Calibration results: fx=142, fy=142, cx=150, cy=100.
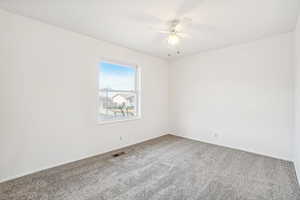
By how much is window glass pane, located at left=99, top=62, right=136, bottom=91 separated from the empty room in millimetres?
26

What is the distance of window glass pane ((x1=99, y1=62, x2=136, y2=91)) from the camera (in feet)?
10.8

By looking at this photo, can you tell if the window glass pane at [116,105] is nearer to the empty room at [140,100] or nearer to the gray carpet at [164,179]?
the empty room at [140,100]

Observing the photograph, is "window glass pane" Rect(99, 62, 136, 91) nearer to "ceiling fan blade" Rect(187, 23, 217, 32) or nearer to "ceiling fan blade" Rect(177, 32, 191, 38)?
"ceiling fan blade" Rect(177, 32, 191, 38)

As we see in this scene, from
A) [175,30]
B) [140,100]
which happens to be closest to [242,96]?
[175,30]

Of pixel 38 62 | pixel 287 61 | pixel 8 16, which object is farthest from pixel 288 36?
pixel 8 16

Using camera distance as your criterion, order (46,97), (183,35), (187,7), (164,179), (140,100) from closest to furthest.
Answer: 1. (187,7)
2. (164,179)
3. (46,97)
4. (183,35)
5. (140,100)

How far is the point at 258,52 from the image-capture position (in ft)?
10.0

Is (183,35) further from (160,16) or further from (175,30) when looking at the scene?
(160,16)

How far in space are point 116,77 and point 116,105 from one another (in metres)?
0.70

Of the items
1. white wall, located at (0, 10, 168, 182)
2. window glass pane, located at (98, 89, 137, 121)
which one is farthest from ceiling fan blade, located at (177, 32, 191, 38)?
window glass pane, located at (98, 89, 137, 121)

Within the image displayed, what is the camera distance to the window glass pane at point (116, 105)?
10.7 feet

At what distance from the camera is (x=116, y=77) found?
355cm

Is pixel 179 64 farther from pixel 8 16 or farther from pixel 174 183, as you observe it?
pixel 8 16

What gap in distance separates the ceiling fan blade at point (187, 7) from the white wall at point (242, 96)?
1.97 meters
